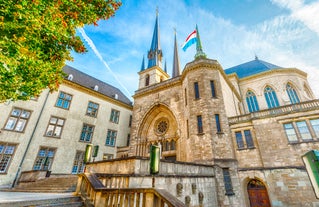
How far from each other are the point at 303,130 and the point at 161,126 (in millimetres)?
12725

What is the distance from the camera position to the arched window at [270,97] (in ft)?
67.2

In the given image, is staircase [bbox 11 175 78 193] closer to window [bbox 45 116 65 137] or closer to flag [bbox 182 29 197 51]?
window [bbox 45 116 65 137]

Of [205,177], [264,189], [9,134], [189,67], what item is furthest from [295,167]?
[9,134]

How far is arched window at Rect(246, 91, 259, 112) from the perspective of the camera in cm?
2154

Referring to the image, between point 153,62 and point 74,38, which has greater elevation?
point 153,62

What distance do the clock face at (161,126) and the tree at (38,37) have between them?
41.0 ft

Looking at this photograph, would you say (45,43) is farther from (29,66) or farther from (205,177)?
(205,177)

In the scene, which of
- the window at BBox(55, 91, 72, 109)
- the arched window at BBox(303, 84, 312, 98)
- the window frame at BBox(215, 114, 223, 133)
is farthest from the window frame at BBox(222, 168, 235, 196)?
the arched window at BBox(303, 84, 312, 98)

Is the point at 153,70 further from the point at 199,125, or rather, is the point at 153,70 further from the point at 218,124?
the point at 218,124

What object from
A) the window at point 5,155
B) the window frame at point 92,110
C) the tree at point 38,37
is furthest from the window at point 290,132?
the window at point 5,155

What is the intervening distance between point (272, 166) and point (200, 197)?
6749 mm

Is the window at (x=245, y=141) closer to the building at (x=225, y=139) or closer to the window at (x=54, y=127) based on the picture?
the building at (x=225, y=139)

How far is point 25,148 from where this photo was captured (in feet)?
43.4

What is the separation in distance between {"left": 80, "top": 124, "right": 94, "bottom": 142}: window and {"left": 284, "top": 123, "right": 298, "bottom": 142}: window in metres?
19.2
